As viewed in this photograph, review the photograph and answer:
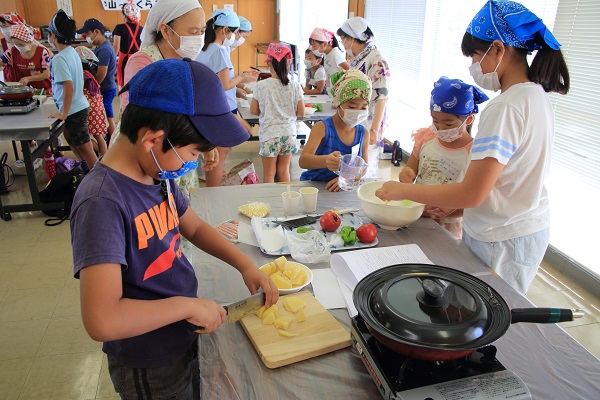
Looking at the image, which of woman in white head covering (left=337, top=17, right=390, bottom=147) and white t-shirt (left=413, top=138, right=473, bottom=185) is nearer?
white t-shirt (left=413, top=138, right=473, bottom=185)

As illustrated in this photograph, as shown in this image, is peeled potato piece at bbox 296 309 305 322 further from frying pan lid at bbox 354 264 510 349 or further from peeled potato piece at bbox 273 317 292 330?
frying pan lid at bbox 354 264 510 349

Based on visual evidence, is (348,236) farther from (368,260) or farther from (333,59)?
(333,59)

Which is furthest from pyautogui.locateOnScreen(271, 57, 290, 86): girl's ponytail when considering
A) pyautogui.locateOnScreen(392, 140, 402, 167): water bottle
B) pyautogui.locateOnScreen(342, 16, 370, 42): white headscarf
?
pyautogui.locateOnScreen(392, 140, 402, 167): water bottle

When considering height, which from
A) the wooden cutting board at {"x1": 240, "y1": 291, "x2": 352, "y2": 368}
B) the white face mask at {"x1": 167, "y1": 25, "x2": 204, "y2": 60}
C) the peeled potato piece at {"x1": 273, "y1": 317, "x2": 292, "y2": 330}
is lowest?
the wooden cutting board at {"x1": 240, "y1": 291, "x2": 352, "y2": 368}

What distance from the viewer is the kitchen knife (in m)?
1.06

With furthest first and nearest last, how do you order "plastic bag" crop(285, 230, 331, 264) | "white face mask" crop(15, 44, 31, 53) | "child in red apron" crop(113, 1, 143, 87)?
"child in red apron" crop(113, 1, 143, 87)
"white face mask" crop(15, 44, 31, 53)
"plastic bag" crop(285, 230, 331, 264)

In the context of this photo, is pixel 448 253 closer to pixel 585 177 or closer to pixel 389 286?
pixel 389 286

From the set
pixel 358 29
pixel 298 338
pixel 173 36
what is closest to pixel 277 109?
pixel 358 29

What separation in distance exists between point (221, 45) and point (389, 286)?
3.30m

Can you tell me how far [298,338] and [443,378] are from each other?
1.22ft

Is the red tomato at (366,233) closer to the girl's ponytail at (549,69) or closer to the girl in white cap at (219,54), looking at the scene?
the girl's ponytail at (549,69)

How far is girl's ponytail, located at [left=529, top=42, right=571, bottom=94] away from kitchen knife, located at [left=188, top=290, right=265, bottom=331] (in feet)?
3.78

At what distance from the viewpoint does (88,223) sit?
841mm

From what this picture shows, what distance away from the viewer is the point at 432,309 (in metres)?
0.88
